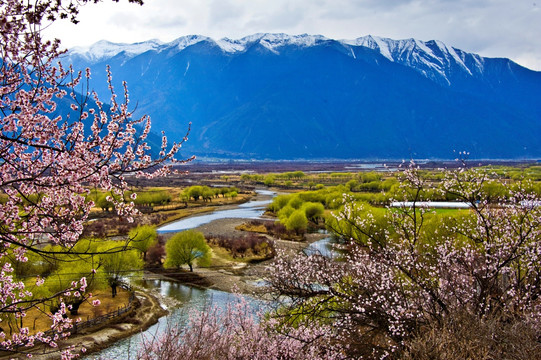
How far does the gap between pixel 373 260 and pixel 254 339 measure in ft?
18.5

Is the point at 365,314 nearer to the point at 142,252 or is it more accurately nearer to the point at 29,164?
the point at 29,164

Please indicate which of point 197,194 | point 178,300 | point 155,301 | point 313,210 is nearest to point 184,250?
point 178,300

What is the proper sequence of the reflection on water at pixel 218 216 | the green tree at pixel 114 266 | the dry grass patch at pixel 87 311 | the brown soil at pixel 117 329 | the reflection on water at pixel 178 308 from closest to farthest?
the reflection on water at pixel 178 308 < the brown soil at pixel 117 329 < the dry grass patch at pixel 87 311 < the green tree at pixel 114 266 < the reflection on water at pixel 218 216

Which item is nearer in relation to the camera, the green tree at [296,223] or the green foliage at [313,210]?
the green tree at [296,223]

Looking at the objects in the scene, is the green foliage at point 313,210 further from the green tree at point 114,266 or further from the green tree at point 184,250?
the green tree at point 114,266

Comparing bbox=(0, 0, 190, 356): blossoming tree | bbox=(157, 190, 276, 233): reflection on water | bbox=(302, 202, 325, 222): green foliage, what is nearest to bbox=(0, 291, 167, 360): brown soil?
bbox=(0, 0, 190, 356): blossoming tree

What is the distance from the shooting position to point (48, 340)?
5793mm

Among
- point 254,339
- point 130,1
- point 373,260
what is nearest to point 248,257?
point 254,339

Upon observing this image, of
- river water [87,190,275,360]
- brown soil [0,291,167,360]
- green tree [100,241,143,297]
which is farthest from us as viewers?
green tree [100,241,143,297]

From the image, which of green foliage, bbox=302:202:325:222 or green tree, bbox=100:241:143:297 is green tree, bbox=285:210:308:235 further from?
green tree, bbox=100:241:143:297

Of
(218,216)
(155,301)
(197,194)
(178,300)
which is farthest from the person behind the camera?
(197,194)

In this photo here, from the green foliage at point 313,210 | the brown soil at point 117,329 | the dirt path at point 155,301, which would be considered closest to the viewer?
the brown soil at point 117,329

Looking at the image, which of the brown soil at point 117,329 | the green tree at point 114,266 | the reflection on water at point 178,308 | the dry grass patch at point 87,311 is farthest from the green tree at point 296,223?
the brown soil at point 117,329

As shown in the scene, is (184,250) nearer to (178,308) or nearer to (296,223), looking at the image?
(178,308)
